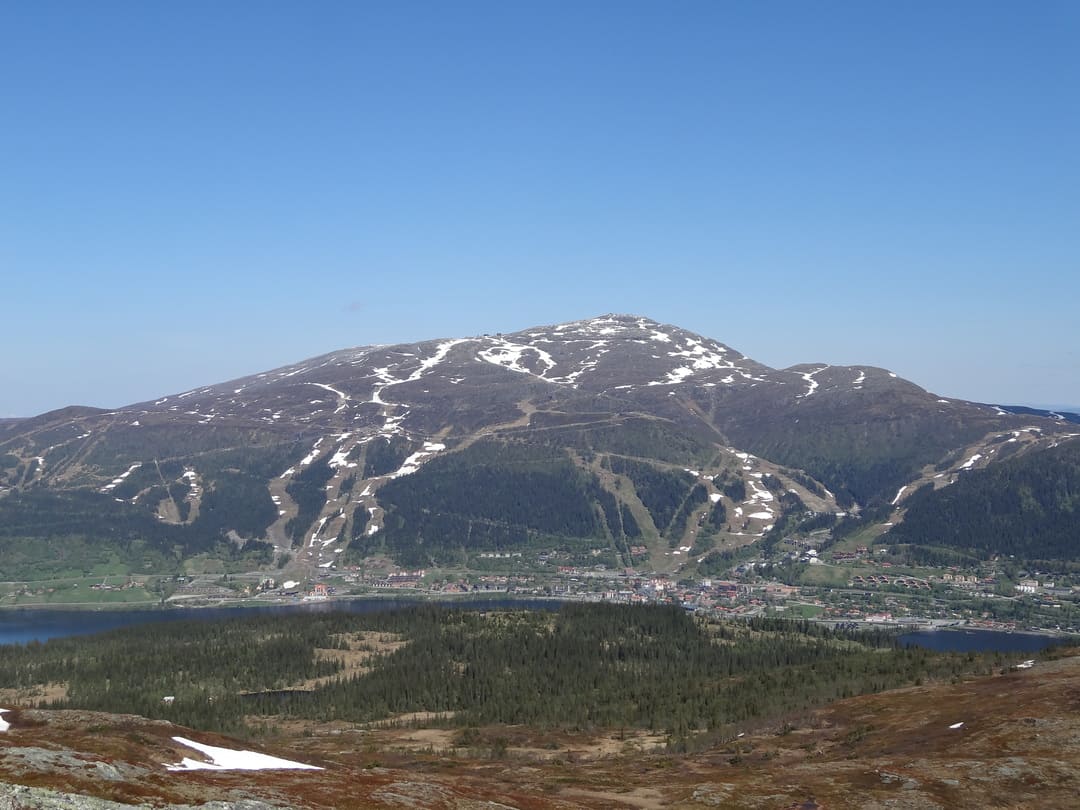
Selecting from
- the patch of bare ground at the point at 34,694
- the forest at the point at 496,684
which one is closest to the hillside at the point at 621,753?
the patch of bare ground at the point at 34,694

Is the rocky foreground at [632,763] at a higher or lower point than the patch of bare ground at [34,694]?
higher

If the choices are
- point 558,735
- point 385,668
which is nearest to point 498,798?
point 558,735

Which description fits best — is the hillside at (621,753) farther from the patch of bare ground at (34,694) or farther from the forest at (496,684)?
the forest at (496,684)

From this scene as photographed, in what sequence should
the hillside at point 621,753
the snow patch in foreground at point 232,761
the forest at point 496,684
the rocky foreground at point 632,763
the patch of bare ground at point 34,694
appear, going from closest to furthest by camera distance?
the rocky foreground at point 632,763
the hillside at point 621,753
the snow patch in foreground at point 232,761
the forest at point 496,684
the patch of bare ground at point 34,694

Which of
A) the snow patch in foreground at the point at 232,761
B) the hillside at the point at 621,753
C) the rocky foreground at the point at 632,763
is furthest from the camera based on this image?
the snow patch in foreground at the point at 232,761

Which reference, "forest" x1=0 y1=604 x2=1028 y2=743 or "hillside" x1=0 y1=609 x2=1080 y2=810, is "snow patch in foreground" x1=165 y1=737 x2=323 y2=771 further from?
"forest" x1=0 y1=604 x2=1028 y2=743

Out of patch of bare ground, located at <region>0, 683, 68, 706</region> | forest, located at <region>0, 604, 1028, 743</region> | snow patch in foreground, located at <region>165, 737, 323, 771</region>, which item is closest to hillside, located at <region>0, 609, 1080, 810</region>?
snow patch in foreground, located at <region>165, 737, 323, 771</region>
